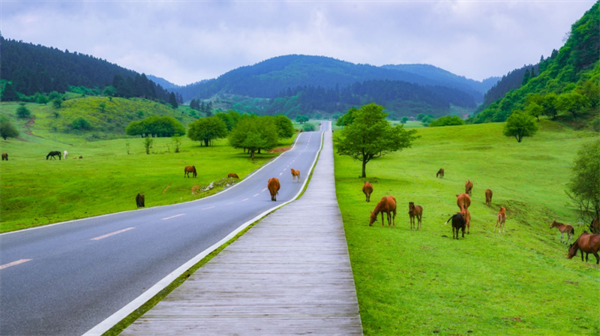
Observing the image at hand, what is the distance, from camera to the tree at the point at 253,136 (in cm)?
8431

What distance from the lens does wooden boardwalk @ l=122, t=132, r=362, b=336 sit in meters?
4.99

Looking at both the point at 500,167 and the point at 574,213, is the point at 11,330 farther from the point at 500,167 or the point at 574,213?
the point at 500,167

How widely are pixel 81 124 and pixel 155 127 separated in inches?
1266

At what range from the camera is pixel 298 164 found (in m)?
72.6

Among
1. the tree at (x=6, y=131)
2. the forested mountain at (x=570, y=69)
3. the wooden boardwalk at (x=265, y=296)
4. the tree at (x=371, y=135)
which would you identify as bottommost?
the wooden boardwalk at (x=265, y=296)

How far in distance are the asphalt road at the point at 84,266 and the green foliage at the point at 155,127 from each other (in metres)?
165

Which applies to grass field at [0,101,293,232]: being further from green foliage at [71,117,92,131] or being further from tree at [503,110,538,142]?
green foliage at [71,117,92,131]

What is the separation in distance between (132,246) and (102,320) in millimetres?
5778

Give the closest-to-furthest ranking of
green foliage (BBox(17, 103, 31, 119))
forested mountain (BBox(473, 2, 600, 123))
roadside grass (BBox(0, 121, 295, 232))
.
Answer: roadside grass (BBox(0, 121, 295, 232))
forested mountain (BBox(473, 2, 600, 123))
green foliage (BBox(17, 103, 31, 119))

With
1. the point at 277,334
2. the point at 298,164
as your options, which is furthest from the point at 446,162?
the point at 277,334

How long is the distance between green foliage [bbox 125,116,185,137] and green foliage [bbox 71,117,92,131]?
17.9m

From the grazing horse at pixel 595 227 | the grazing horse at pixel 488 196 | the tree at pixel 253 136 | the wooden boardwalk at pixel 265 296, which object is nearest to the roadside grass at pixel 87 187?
the tree at pixel 253 136

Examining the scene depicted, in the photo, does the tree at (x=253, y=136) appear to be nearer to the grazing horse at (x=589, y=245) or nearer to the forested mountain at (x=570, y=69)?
the grazing horse at (x=589, y=245)

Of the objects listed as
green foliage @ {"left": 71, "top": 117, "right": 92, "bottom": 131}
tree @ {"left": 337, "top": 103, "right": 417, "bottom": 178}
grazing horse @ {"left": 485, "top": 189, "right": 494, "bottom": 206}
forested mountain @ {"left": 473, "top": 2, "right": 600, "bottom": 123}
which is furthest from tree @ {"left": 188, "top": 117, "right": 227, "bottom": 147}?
forested mountain @ {"left": 473, "top": 2, "right": 600, "bottom": 123}
